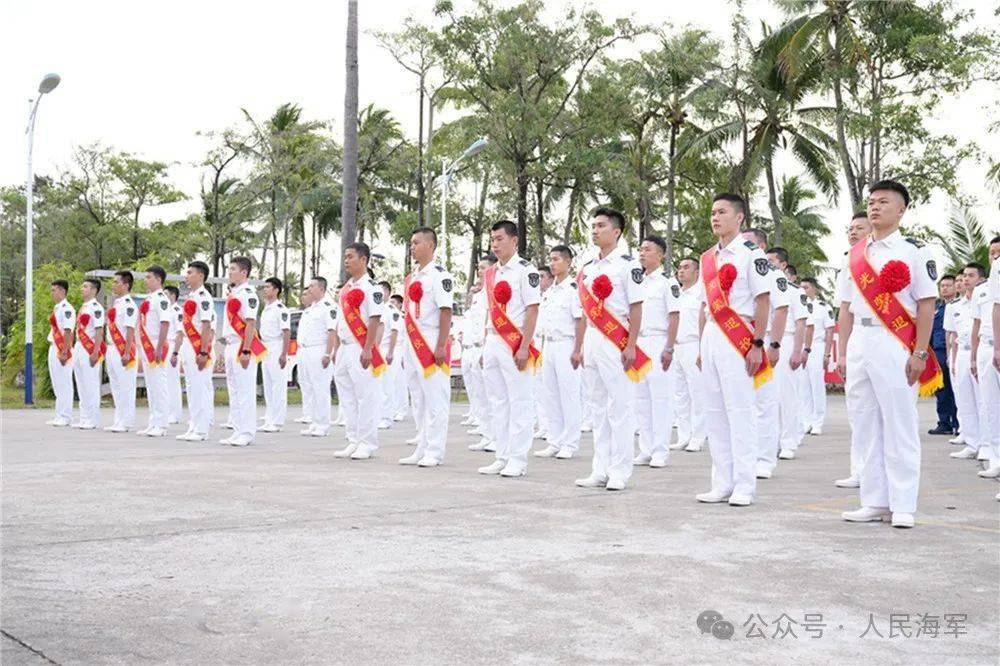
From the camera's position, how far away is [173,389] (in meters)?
15.9

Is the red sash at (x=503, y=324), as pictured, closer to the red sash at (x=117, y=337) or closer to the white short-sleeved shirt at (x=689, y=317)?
the white short-sleeved shirt at (x=689, y=317)

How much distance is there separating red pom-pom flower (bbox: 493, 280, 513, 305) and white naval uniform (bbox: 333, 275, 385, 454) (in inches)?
70.0

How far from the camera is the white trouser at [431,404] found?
1027 cm

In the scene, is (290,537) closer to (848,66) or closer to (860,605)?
(860,605)

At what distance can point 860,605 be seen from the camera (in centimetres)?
459

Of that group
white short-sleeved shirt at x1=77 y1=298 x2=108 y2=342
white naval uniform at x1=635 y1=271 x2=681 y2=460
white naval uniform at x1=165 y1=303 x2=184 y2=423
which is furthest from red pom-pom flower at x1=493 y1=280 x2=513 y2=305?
white short-sleeved shirt at x1=77 y1=298 x2=108 y2=342

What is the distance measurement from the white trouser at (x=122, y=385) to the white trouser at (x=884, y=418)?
36.4ft

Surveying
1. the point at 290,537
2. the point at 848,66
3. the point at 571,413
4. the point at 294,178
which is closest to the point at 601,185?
the point at 848,66

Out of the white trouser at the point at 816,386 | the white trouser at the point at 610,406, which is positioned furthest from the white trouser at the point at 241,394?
the white trouser at the point at 816,386

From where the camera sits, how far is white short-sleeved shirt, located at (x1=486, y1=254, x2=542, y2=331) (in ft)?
31.7

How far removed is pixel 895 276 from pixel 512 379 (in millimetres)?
3701

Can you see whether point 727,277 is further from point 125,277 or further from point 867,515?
point 125,277

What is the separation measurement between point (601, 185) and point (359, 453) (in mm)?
22565

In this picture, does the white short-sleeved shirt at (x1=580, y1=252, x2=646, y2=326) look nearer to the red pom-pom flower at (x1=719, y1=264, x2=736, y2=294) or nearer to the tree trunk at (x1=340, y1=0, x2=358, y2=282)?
the red pom-pom flower at (x1=719, y1=264, x2=736, y2=294)
